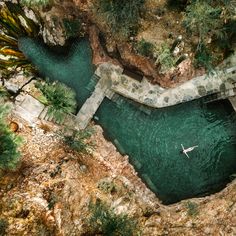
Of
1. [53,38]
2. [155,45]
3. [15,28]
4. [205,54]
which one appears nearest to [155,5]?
[155,45]

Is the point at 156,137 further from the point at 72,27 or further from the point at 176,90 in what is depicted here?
the point at 72,27

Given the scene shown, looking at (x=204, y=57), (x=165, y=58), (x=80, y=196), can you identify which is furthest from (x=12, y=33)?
(x=204, y=57)

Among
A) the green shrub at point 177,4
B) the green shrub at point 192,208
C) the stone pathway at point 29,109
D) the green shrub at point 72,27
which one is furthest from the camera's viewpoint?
the green shrub at point 72,27

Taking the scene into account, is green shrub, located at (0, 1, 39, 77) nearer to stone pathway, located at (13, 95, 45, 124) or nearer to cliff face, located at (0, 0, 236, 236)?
cliff face, located at (0, 0, 236, 236)

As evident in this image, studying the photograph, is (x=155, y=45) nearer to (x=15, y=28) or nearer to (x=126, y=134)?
(x=126, y=134)

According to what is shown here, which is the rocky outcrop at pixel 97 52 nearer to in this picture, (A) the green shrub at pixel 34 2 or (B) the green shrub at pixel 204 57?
(A) the green shrub at pixel 34 2

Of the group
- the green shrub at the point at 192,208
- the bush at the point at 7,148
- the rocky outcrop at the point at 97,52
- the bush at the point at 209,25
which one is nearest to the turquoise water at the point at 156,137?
the rocky outcrop at the point at 97,52

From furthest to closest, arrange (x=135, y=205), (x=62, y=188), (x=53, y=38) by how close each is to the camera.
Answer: (x=53, y=38), (x=135, y=205), (x=62, y=188)
